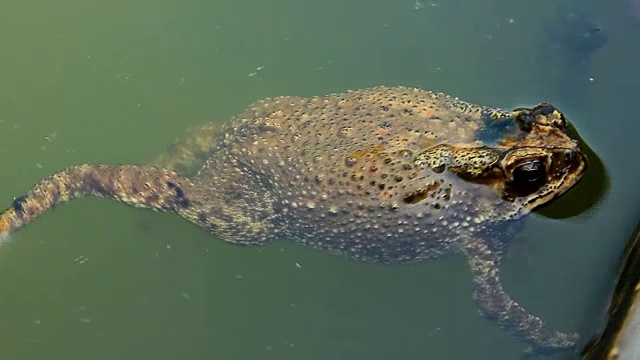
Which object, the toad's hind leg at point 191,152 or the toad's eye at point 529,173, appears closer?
the toad's eye at point 529,173

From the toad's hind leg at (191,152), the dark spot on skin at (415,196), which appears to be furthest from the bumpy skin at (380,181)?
the toad's hind leg at (191,152)

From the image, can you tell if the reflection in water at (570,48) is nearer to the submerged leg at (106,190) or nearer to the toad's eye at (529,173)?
the toad's eye at (529,173)

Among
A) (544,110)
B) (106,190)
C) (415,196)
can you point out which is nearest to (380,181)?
(415,196)

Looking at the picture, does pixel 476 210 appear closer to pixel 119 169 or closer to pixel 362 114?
pixel 362 114

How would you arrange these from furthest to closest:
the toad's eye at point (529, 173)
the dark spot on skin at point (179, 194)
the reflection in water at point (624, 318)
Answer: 1. the dark spot on skin at point (179, 194)
2. the toad's eye at point (529, 173)
3. the reflection in water at point (624, 318)

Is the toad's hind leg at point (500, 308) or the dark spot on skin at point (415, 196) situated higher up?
the dark spot on skin at point (415, 196)

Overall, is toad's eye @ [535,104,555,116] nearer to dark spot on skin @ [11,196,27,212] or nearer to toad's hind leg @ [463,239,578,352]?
toad's hind leg @ [463,239,578,352]

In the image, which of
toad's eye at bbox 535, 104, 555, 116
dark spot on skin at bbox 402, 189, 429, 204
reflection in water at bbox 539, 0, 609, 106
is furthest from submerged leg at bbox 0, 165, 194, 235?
reflection in water at bbox 539, 0, 609, 106

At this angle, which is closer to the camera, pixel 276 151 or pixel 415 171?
pixel 415 171

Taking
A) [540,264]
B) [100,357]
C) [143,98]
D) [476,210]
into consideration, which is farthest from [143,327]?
[540,264]
